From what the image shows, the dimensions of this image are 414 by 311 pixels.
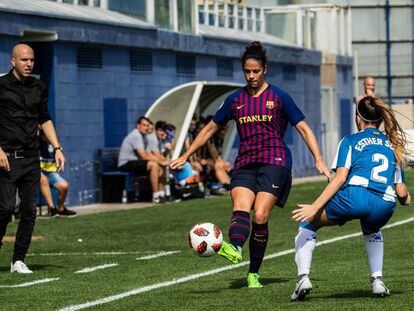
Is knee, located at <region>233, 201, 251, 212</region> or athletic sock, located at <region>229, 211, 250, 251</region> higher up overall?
knee, located at <region>233, 201, 251, 212</region>

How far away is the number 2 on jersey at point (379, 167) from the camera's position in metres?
10.4

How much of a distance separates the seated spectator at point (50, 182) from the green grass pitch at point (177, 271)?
1.07 meters

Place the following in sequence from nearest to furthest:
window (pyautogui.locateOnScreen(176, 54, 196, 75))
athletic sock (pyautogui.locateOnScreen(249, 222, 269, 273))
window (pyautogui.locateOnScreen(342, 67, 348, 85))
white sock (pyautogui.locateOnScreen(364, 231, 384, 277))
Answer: white sock (pyautogui.locateOnScreen(364, 231, 384, 277)) → athletic sock (pyautogui.locateOnScreen(249, 222, 269, 273)) → window (pyautogui.locateOnScreen(176, 54, 196, 75)) → window (pyautogui.locateOnScreen(342, 67, 348, 85))

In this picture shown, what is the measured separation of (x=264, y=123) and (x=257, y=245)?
1.02 metres

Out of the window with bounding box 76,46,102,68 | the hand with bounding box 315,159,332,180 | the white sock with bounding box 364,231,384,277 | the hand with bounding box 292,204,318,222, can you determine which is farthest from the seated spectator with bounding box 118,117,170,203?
the hand with bounding box 292,204,318,222

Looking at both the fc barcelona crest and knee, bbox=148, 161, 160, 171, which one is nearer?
the fc barcelona crest

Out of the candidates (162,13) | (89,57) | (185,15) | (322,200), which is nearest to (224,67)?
(185,15)

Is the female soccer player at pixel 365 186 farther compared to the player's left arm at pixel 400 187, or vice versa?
the player's left arm at pixel 400 187

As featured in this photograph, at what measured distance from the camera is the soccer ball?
11.2 meters

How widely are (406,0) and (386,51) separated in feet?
7.70

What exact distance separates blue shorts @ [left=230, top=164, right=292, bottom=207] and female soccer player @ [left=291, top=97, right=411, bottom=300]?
122 centimetres

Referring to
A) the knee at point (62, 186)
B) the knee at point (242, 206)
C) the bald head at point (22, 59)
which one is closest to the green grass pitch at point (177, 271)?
the knee at point (242, 206)

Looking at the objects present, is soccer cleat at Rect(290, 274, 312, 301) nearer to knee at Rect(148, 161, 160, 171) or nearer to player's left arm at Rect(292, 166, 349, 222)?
player's left arm at Rect(292, 166, 349, 222)

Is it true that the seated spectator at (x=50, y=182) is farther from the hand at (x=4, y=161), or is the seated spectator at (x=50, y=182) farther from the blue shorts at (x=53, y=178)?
the hand at (x=4, y=161)
